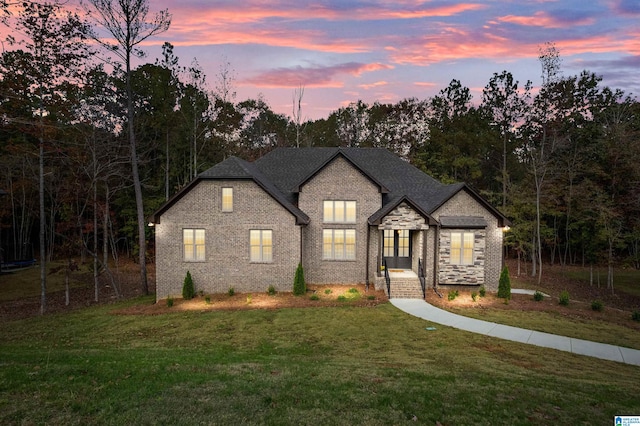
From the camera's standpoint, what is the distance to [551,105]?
3077 centimetres

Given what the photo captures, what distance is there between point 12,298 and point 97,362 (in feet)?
63.6

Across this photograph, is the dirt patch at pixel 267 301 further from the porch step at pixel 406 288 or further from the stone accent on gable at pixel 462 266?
the stone accent on gable at pixel 462 266

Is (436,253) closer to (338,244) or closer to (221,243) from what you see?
(338,244)

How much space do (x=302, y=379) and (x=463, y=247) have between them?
46.0 ft

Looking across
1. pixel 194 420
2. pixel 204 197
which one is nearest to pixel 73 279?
pixel 204 197

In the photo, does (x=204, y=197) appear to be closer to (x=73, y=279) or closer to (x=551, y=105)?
(x=73, y=279)

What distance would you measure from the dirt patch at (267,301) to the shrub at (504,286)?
5960 millimetres

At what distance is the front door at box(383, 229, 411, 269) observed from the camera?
66.3 feet

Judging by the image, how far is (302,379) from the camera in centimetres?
742

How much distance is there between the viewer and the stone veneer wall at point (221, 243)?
18.1m

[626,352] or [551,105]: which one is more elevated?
[551,105]

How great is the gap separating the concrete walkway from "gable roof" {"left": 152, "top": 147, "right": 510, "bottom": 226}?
17.3 feet

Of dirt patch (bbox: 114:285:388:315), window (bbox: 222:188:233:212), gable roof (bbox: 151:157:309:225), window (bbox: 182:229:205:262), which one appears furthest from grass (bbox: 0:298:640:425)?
window (bbox: 222:188:233:212)

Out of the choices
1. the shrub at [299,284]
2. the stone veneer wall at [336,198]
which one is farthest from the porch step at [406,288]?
the shrub at [299,284]
